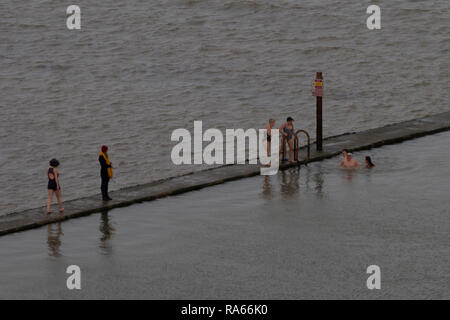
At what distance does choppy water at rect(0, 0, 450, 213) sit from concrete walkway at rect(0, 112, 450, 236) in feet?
14.6

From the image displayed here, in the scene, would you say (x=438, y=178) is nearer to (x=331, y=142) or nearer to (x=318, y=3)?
(x=331, y=142)

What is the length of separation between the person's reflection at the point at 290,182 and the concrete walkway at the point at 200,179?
1.71 ft

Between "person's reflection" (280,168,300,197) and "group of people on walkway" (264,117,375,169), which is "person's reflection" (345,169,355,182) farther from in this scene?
"person's reflection" (280,168,300,197)

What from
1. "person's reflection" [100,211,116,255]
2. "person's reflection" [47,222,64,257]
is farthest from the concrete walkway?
"person's reflection" [100,211,116,255]

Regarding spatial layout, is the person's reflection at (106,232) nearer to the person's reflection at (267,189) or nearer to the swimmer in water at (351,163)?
the person's reflection at (267,189)

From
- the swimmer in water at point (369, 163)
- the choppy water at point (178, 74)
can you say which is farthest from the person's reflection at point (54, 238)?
the swimmer in water at point (369, 163)

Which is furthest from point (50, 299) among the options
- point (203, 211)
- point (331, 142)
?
point (331, 142)

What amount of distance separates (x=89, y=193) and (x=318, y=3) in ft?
131

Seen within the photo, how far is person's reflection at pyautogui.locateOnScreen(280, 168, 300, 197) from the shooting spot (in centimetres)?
2500

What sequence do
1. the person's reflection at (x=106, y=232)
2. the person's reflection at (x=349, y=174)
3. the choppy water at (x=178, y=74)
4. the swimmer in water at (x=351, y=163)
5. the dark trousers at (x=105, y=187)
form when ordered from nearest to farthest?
the person's reflection at (x=106, y=232)
the dark trousers at (x=105, y=187)
the person's reflection at (x=349, y=174)
the swimmer in water at (x=351, y=163)
the choppy water at (x=178, y=74)

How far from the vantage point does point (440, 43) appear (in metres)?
55.4

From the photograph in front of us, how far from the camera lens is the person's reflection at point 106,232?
66.2 ft

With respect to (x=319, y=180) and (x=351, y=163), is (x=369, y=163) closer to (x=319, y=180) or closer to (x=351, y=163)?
(x=351, y=163)

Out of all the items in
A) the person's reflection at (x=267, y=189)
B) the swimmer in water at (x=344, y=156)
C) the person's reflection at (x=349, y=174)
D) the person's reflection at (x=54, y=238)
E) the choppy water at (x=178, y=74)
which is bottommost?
the person's reflection at (x=54, y=238)
